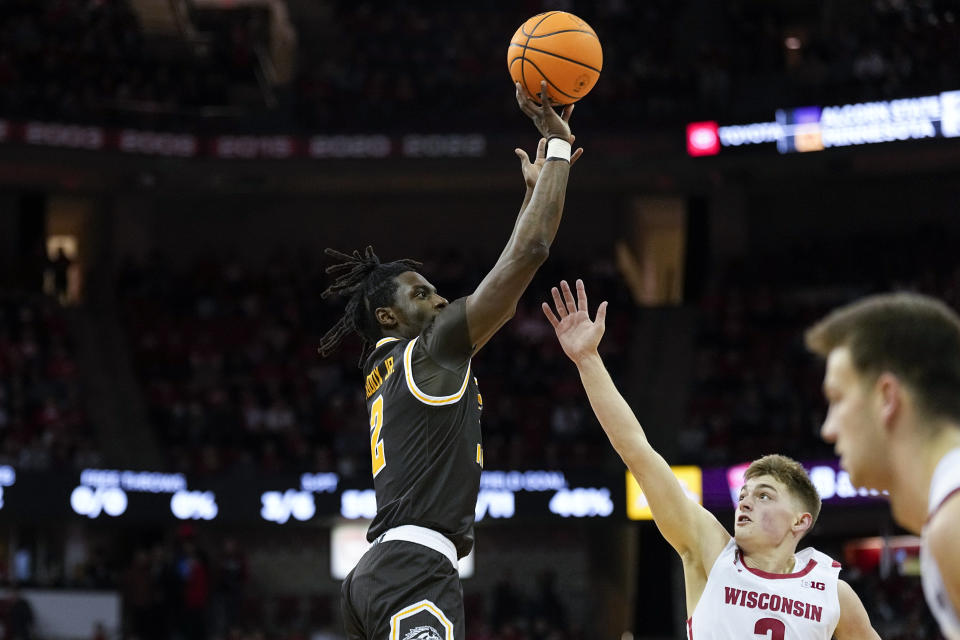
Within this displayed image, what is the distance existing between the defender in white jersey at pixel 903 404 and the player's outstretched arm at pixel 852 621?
210 centimetres

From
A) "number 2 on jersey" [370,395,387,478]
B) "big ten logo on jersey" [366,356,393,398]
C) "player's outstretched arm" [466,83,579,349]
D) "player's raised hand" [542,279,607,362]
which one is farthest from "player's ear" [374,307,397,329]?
"player's raised hand" [542,279,607,362]

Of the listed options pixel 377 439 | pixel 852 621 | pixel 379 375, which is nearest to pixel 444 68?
pixel 379 375

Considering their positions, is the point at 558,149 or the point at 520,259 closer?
the point at 520,259

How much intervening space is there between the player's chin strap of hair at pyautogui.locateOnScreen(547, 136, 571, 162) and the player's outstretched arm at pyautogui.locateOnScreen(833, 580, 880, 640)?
70.3 inches

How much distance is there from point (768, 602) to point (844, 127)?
1744 cm

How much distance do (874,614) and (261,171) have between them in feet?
41.6

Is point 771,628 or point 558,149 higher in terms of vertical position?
point 558,149

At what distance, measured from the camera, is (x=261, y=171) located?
22844 millimetres

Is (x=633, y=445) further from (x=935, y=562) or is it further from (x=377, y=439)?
(x=935, y=562)

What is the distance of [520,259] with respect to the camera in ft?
13.9

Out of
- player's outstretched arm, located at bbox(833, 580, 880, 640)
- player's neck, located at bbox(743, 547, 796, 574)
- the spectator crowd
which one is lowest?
player's outstretched arm, located at bbox(833, 580, 880, 640)

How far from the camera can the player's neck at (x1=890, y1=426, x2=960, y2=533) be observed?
91.8 inches

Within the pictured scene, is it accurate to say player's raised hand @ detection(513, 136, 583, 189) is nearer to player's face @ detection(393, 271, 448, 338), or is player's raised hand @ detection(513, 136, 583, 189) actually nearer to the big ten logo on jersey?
player's face @ detection(393, 271, 448, 338)

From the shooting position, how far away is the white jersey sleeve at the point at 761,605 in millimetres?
4277
